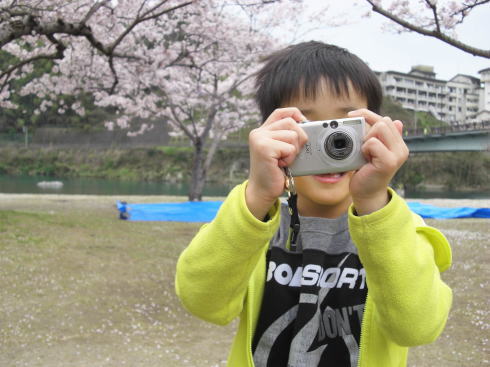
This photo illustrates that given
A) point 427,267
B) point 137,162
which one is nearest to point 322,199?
point 427,267

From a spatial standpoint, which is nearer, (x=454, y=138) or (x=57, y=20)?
(x=57, y=20)

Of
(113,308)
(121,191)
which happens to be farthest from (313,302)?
(121,191)

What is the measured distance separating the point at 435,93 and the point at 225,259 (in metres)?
54.4

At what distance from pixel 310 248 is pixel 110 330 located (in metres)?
3.25

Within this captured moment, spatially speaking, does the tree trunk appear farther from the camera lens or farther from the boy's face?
the camera lens

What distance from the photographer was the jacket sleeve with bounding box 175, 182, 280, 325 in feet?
3.45

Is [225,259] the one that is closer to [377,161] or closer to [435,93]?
[377,161]

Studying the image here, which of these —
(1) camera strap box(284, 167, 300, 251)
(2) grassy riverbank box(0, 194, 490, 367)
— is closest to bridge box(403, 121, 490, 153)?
(2) grassy riverbank box(0, 194, 490, 367)

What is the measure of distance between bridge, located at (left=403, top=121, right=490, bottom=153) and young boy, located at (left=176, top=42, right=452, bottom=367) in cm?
1827

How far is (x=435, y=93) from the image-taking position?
5028 centimetres

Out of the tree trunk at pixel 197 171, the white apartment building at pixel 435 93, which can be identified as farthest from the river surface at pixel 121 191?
the white apartment building at pixel 435 93

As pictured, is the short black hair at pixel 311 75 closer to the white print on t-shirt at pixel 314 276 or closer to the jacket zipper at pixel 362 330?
the white print on t-shirt at pixel 314 276

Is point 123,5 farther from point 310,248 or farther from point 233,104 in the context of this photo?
point 310,248

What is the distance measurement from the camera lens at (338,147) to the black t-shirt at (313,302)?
1.10 ft
